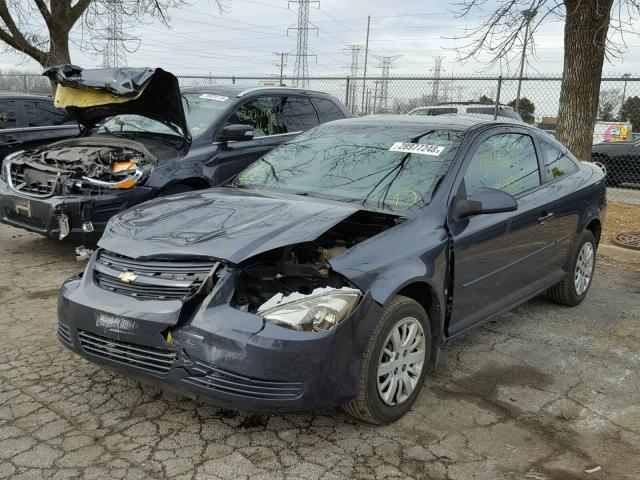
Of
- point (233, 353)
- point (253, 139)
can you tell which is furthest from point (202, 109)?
point (233, 353)

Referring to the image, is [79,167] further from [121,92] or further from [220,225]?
[220,225]

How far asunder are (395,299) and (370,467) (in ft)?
2.74

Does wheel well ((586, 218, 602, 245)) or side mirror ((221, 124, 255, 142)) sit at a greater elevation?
side mirror ((221, 124, 255, 142))

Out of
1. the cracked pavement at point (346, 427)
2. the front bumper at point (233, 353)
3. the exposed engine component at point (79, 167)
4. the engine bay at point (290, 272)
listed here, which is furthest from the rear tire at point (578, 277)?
the exposed engine component at point (79, 167)

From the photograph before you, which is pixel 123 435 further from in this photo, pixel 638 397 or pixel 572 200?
pixel 572 200

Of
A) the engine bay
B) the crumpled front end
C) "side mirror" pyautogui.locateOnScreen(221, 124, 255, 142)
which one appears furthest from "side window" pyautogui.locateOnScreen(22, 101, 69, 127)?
the engine bay

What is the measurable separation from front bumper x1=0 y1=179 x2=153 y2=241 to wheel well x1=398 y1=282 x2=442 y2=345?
3.43m

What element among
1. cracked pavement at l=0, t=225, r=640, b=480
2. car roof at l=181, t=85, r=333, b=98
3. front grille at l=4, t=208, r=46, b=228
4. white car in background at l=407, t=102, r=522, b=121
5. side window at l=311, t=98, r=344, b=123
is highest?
white car in background at l=407, t=102, r=522, b=121

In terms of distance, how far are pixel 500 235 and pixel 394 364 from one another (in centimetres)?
134

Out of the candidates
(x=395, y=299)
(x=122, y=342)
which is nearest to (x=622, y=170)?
(x=395, y=299)

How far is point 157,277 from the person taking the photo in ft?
10.3

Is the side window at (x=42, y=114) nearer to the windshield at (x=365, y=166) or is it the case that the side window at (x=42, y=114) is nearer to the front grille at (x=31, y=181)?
the front grille at (x=31, y=181)

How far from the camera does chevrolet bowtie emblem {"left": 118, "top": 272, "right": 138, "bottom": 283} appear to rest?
125 inches

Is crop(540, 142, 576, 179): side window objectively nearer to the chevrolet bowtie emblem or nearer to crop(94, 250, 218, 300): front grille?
crop(94, 250, 218, 300): front grille
